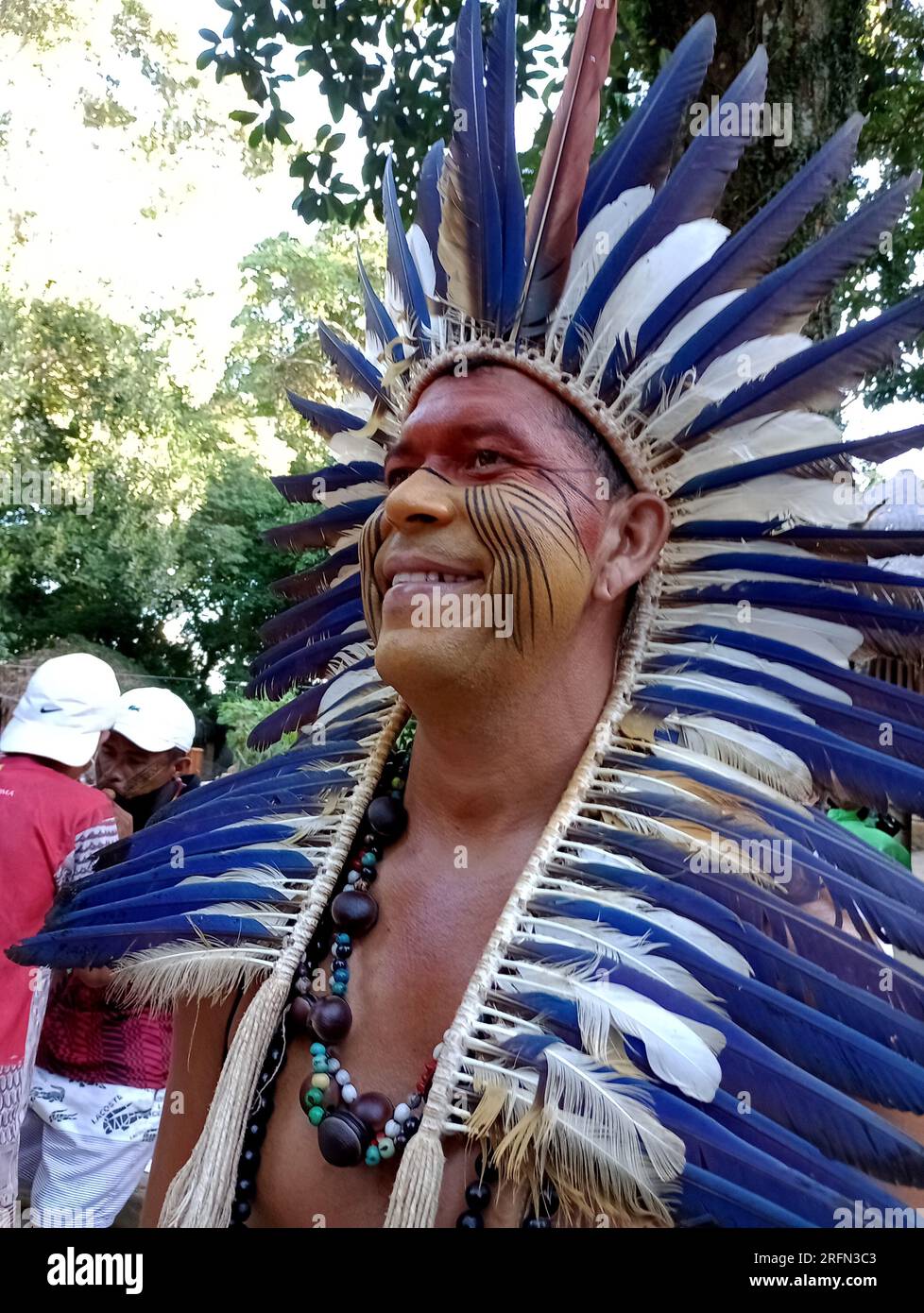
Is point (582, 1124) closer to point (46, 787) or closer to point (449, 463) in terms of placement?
point (449, 463)

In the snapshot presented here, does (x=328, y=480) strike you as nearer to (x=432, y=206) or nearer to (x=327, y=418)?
(x=327, y=418)

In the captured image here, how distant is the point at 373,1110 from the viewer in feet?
4.48

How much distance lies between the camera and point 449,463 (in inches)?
61.3

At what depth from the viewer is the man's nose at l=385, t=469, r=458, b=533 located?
4.83 ft

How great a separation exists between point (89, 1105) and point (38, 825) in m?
1.01

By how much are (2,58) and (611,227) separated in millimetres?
11299

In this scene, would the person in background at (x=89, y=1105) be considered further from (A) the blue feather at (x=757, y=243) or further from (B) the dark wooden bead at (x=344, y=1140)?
(A) the blue feather at (x=757, y=243)

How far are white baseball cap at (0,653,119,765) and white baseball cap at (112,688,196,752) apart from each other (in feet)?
1.89

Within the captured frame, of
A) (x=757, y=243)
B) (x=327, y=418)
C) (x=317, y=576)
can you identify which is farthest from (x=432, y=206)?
(x=317, y=576)

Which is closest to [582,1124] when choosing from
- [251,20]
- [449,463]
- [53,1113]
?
[449,463]

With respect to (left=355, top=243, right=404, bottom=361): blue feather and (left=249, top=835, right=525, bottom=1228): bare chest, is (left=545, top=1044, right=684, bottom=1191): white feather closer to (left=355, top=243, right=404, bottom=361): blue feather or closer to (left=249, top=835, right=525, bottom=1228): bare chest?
(left=249, top=835, right=525, bottom=1228): bare chest

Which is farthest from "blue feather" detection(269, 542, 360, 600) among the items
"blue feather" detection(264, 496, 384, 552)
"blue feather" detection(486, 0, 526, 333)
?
"blue feather" detection(486, 0, 526, 333)

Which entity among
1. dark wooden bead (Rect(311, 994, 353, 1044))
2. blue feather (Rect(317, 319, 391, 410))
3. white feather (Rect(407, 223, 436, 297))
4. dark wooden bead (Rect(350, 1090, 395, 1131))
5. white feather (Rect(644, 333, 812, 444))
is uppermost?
white feather (Rect(407, 223, 436, 297))

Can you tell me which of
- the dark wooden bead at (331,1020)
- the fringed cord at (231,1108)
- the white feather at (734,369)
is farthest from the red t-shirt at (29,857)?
the white feather at (734,369)
